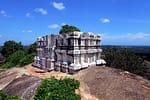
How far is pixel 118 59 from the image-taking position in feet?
117

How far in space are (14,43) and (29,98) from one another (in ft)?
144

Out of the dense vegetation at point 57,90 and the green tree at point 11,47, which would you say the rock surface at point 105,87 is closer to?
the dense vegetation at point 57,90

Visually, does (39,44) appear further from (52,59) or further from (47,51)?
(52,59)

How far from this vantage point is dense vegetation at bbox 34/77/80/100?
14250 mm

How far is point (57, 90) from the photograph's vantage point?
14781 mm

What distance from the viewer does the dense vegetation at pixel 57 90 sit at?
14.2m

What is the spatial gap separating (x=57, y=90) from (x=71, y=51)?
6233 mm

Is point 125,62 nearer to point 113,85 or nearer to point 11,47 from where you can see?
point 113,85

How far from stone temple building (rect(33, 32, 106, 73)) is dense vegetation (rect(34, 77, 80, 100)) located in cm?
456

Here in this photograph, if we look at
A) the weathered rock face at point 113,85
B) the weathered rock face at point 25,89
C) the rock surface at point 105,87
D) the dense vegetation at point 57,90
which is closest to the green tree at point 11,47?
the weathered rock face at point 25,89

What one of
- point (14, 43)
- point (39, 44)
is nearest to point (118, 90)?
point (39, 44)

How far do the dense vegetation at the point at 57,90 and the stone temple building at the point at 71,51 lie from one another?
456 centimetres

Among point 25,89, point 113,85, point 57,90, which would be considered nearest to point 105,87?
point 113,85

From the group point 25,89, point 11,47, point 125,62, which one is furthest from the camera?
point 11,47
